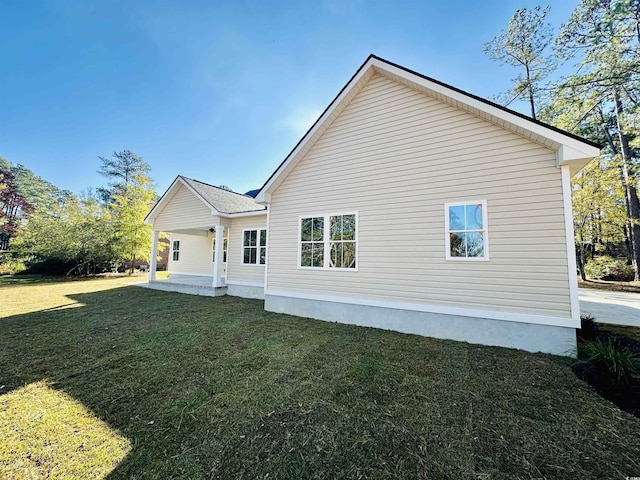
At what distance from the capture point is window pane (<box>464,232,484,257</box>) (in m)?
4.96

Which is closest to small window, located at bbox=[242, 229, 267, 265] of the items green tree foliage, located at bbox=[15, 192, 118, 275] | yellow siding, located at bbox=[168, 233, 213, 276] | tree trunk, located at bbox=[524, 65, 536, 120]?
yellow siding, located at bbox=[168, 233, 213, 276]

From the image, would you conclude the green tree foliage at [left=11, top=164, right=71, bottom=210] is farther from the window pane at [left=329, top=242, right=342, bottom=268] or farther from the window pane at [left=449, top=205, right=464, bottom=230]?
the window pane at [left=449, top=205, right=464, bottom=230]

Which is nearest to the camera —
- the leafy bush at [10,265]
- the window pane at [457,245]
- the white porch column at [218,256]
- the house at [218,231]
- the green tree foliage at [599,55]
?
the window pane at [457,245]

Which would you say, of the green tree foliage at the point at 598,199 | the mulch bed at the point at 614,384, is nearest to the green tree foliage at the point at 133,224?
the mulch bed at the point at 614,384

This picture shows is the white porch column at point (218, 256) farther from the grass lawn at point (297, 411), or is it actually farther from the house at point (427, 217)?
the grass lawn at point (297, 411)

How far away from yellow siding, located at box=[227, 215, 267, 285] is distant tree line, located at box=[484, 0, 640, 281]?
14.7 metres

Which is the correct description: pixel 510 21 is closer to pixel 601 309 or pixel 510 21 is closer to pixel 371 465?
pixel 601 309

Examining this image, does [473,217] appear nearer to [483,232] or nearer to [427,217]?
[483,232]

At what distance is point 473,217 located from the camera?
5086 millimetres

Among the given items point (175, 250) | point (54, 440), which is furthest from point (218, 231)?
point (54, 440)

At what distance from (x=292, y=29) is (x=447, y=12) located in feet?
16.8

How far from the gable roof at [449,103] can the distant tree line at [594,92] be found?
960 centimetres

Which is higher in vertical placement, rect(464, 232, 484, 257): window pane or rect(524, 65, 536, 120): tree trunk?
rect(524, 65, 536, 120): tree trunk

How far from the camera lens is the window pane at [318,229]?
6914mm
